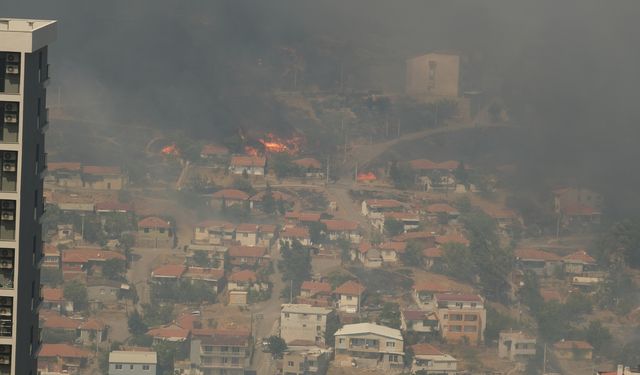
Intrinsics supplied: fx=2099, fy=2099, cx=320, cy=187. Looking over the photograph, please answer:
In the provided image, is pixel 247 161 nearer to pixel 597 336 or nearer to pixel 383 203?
pixel 383 203

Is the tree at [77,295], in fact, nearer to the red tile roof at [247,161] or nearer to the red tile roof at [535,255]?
the red tile roof at [535,255]

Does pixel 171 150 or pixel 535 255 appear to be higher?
pixel 171 150

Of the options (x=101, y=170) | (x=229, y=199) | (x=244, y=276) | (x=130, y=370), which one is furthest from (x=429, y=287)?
(x=101, y=170)

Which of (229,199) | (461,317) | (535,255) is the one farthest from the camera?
(229,199)

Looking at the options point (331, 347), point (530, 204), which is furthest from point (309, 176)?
point (331, 347)

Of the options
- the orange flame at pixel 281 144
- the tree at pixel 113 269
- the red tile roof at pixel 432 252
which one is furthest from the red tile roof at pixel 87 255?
the orange flame at pixel 281 144

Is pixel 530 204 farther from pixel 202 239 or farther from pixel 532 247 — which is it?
pixel 202 239

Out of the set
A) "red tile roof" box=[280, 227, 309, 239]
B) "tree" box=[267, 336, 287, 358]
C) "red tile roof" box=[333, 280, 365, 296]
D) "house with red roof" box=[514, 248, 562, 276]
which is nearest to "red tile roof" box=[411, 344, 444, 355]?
"tree" box=[267, 336, 287, 358]
